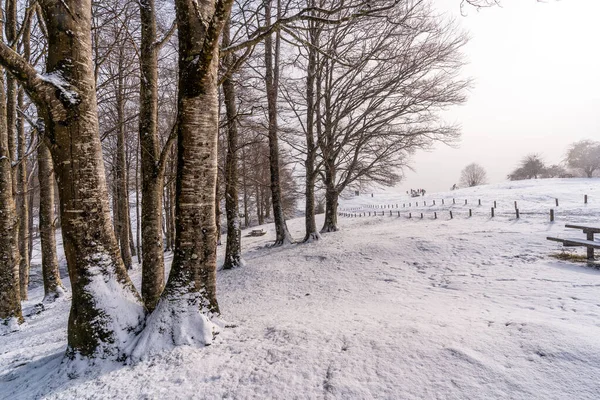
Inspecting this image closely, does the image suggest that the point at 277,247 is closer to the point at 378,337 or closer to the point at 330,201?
the point at 330,201

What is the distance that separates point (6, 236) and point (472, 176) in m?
81.3

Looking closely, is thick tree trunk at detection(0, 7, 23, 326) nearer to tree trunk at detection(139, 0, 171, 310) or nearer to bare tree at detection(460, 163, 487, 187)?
tree trunk at detection(139, 0, 171, 310)

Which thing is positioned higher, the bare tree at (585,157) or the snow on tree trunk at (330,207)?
the bare tree at (585,157)

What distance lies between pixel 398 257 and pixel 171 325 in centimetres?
707

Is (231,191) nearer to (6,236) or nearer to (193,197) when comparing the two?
(6,236)

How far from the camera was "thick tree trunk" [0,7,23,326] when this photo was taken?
5.29 m

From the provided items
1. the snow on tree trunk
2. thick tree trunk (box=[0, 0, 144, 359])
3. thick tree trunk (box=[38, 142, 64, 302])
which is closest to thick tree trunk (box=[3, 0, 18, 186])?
thick tree trunk (box=[38, 142, 64, 302])

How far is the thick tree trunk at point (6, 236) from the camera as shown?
17.4 ft

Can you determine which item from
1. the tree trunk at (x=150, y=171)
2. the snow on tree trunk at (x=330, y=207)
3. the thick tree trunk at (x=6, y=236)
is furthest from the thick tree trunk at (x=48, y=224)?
the snow on tree trunk at (x=330, y=207)

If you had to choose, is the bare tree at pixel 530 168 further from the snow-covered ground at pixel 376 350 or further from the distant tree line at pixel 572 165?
the snow-covered ground at pixel 376 350

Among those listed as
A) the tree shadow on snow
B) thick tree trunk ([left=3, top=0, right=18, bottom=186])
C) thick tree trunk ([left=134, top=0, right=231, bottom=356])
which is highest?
thick tree trunk ([left=3, top=0, right=18, bottom=186])

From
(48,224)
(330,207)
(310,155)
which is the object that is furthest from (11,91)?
(330,207)

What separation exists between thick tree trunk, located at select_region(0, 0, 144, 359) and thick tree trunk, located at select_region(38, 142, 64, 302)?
6073mm

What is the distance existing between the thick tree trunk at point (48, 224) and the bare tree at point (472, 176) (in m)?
77.3
